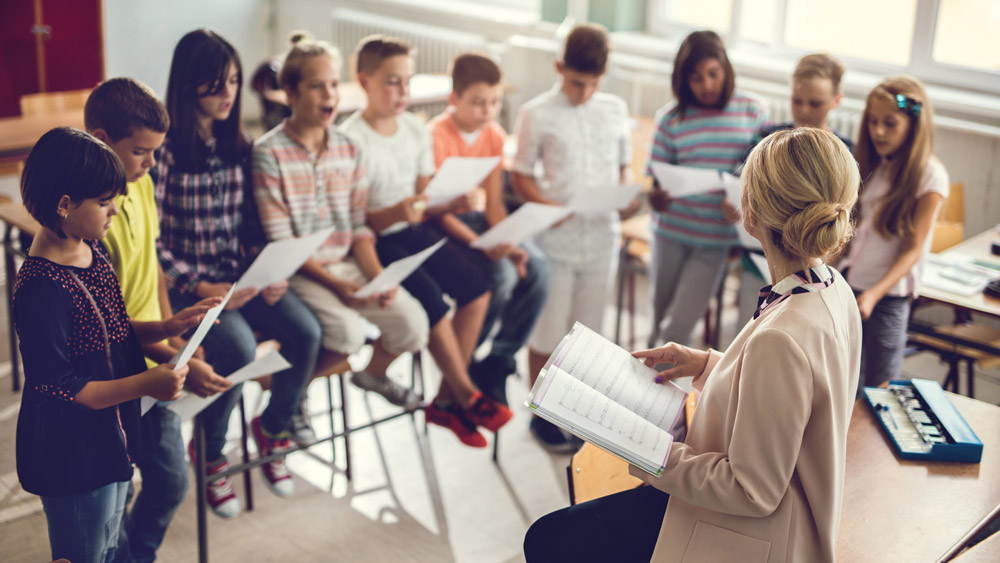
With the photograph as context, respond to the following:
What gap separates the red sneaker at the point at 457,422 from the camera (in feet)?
9.52

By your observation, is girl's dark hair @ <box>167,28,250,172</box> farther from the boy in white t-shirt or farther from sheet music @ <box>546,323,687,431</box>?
sheet music @ <box>546,323,687,431</box>

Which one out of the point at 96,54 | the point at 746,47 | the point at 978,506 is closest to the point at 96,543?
the point at 978,506

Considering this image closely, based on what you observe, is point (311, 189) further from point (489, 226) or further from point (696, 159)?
point (696, 159)

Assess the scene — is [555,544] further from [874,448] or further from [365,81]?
[365,81]

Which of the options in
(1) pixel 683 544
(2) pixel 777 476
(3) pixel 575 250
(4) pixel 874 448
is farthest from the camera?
(3) pixel 575 250

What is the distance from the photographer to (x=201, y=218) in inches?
95.5

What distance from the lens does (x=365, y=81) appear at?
289 cm

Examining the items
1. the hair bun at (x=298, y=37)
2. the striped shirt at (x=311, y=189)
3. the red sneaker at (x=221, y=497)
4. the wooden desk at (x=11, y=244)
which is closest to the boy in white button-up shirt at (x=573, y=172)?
the striped shirt at (x=311, y=189)

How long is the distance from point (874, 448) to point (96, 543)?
1655 millimetres

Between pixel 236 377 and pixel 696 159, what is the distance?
1731 mm

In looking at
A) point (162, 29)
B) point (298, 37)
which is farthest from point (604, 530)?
point (162, 29)

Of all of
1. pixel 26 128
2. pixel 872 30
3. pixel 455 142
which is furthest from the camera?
pixel 872 30

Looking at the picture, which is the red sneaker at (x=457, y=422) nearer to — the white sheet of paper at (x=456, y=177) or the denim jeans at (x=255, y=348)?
the denim jeans at (x=255, y=348)

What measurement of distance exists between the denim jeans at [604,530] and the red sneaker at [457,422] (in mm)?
1126
